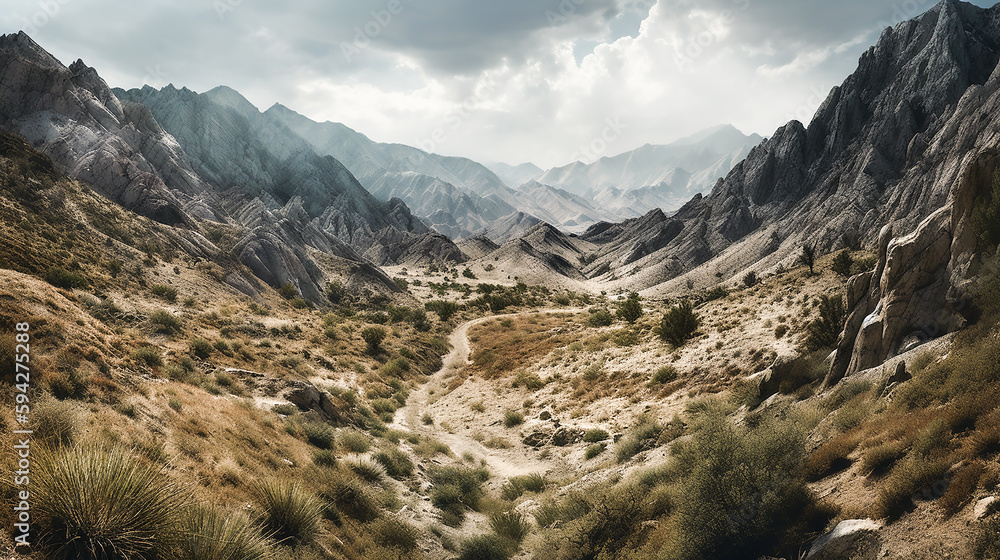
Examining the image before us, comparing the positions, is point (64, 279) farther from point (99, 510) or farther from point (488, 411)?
point (99, 510)

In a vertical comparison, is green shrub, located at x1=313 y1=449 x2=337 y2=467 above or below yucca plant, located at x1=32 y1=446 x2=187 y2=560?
below

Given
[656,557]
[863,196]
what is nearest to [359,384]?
[656,557]

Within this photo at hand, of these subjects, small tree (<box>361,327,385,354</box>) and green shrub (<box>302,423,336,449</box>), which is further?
small tree (<box>361,327,385,354</box>)

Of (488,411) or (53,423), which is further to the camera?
(488,411)

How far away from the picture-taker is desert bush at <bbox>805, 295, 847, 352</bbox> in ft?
49.1

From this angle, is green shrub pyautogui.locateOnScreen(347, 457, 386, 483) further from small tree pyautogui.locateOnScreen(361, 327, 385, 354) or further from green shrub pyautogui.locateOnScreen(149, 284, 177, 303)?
green shrub pyautogui.locateOnScreen(149, 284, 177, 303)

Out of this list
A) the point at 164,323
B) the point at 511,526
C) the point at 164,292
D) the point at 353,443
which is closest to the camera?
the point at 511,526

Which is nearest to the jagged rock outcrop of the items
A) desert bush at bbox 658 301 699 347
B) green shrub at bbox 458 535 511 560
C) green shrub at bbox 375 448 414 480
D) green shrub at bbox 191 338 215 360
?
Answer: green shrub at bbox 458 535 511 560

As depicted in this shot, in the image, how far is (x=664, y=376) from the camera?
19.8 m

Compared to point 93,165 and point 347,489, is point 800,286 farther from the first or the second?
point 93,165

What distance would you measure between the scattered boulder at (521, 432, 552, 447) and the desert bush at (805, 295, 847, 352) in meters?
10.3

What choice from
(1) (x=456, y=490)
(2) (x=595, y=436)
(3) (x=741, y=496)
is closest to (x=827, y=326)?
(2) (x=595, y=436)

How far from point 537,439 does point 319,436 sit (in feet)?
29.1

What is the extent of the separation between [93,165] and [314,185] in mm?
142080
